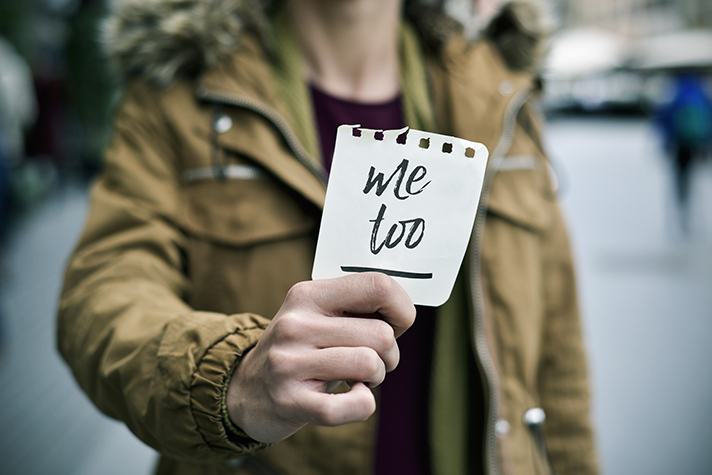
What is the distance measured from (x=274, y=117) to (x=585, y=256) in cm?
575

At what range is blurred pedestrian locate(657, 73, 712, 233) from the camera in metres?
6.81

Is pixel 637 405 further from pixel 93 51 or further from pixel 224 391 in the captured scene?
pixel 93 51

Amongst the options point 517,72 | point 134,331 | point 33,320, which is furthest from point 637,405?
point 33,320

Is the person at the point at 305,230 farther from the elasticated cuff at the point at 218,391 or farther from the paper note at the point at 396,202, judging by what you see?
the paper note at the point at 396,202

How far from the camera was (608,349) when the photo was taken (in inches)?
168

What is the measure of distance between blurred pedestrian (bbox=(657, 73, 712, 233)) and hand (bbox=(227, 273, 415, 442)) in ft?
23.6

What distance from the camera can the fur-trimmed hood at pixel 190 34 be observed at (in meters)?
1.27

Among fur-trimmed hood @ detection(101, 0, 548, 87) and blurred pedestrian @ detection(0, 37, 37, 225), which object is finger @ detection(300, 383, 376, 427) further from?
blurred pedestrian @ detection(0, 37, 37, 225)

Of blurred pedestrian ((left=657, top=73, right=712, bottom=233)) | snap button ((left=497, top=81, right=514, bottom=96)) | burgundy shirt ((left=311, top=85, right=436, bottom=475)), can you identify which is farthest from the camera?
blurred pedestrian ((left=657, top=73, right=712, bottom=233))

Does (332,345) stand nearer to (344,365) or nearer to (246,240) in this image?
(344,365)

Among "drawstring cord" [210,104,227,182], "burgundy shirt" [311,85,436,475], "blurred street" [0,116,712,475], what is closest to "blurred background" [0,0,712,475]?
"blurred street" [0,116,712,475]

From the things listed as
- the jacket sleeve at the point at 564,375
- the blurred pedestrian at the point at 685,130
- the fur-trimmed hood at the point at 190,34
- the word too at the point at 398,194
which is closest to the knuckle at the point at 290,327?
the word too at the point at 398,194

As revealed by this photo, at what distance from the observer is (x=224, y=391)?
797mm

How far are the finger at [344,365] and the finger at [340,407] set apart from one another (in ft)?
0.06
